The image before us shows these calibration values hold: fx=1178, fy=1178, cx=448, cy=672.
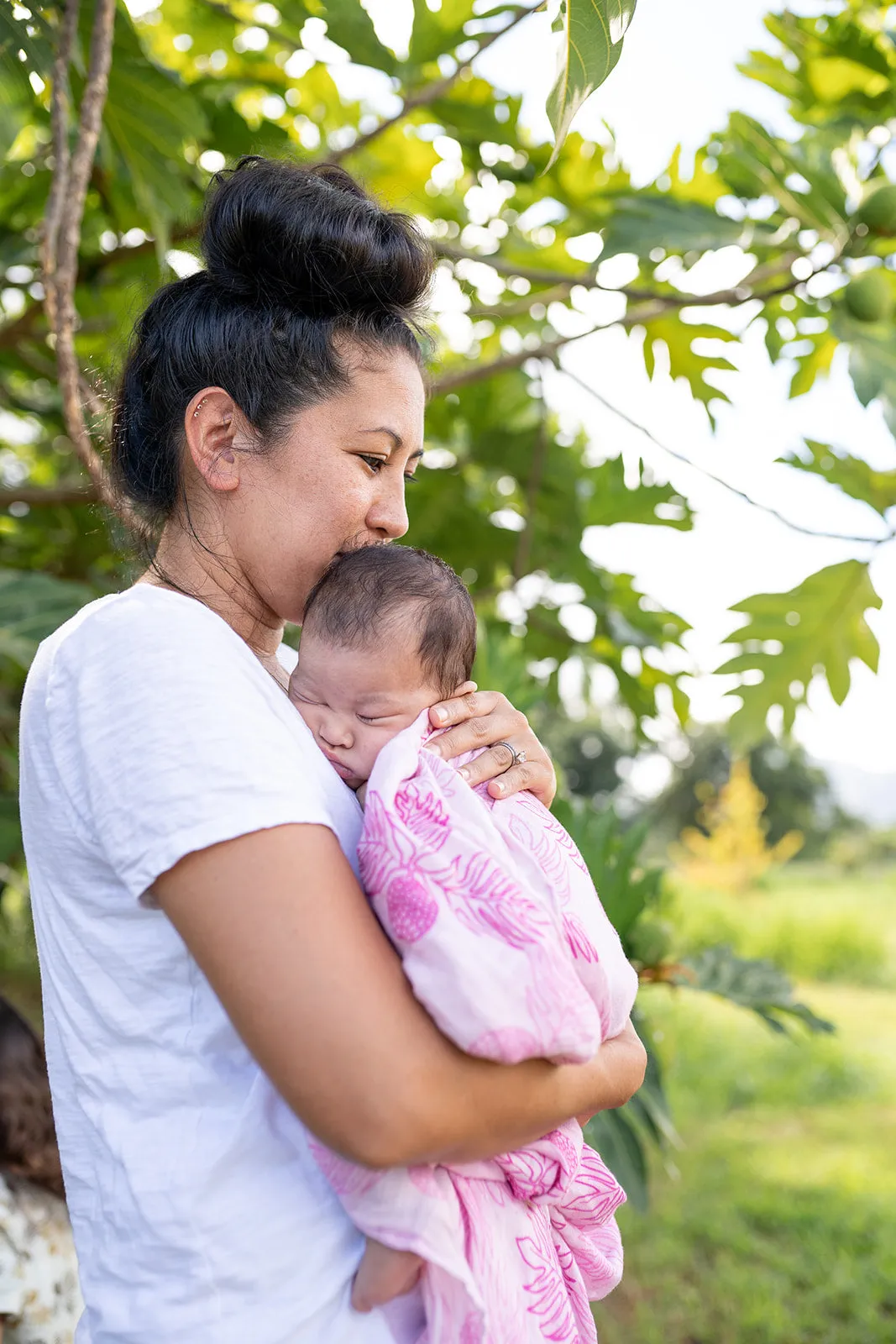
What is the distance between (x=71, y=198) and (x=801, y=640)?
1913 mm

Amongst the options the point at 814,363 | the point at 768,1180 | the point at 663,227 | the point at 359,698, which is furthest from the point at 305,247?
the point at 768,1180

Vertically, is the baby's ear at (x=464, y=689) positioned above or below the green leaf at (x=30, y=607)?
above

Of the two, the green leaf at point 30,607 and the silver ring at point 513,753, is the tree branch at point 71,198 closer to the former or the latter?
the green leaf at point 30,607

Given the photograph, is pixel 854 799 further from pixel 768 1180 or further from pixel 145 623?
pixel 145 623

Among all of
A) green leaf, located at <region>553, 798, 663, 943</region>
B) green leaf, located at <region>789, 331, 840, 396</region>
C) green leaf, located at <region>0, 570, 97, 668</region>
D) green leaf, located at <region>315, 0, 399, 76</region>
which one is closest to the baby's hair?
green leaf, located at <region>553, 798, 663, 943</region>

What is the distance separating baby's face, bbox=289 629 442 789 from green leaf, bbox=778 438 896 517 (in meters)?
1.68

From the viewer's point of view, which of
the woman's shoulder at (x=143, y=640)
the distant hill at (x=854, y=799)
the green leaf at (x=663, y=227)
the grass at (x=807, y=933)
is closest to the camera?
the woman's shoulder at (x=143, y=640)

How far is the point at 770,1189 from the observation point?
5.03 m

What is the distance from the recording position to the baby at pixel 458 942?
1.00 m

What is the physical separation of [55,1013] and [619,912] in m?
1.20

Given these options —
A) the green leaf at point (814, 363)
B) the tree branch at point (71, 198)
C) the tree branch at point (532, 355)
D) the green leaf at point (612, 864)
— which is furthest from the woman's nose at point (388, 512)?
the green leaf at point (814, 363)

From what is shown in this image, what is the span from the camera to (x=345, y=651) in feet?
4.21

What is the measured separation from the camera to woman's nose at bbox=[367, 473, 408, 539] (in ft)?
4.34

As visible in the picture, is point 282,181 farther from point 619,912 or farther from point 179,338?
point 619,912
